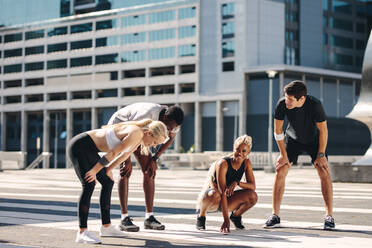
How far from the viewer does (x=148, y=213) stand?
7.57 metres

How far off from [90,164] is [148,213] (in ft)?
4.62

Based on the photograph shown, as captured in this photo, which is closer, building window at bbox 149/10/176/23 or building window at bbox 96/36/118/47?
building window at bbox 149/10/176/23

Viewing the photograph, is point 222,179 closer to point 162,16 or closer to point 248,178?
point 248,178

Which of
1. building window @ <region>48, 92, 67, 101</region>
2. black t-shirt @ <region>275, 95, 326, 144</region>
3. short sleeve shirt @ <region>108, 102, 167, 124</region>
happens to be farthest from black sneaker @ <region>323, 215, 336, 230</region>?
building window @ <region>48, 92, 67, 101</region>

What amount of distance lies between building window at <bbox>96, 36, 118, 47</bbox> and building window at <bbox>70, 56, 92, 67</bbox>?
2504 mm

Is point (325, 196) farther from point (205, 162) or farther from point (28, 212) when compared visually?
point (205, 162)

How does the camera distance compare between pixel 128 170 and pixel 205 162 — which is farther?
pixel 205 162

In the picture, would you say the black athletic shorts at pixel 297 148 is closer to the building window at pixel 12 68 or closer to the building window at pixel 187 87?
the building window at pixel 187 87

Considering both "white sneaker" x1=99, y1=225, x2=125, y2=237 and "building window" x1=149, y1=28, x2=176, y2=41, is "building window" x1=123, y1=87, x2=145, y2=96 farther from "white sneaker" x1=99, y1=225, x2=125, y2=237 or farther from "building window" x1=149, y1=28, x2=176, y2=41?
"white sneaker" x1=99, y1=225, x2=125, y2=237

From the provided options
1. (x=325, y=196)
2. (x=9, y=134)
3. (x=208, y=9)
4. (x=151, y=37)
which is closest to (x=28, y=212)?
(x=325, y=196)

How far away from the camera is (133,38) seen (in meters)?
82.9

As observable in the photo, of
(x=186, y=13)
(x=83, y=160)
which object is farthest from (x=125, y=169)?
(x=186, y=13)

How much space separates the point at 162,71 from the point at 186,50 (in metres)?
4.35

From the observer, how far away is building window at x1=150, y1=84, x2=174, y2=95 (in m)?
80.2
